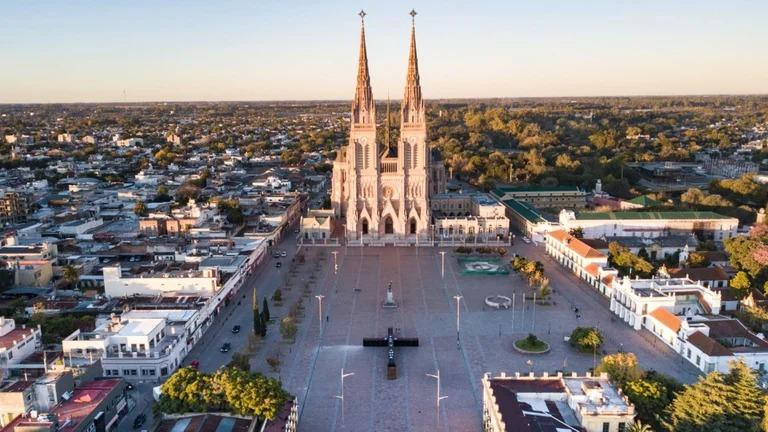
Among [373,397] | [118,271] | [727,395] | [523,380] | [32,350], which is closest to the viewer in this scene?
[727,395]

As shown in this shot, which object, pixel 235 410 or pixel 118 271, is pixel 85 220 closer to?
pixel 118 271

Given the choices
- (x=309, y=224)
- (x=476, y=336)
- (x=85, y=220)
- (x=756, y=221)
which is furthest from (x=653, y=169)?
(x=85, y=220)

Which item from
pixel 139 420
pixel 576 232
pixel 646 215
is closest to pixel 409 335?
pixel 139 420

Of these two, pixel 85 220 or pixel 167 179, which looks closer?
pixel 85 220

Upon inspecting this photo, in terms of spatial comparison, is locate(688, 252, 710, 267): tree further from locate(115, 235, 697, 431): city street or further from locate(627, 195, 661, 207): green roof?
locate(627, 195, 661, 207): green roof

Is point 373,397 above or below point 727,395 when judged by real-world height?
below

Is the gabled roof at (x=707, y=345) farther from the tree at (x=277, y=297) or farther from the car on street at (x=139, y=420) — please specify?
the car on street at (x=139, y=420)

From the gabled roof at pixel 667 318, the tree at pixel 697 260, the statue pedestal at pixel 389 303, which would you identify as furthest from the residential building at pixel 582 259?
the statue pedestal at pixel 389 303
